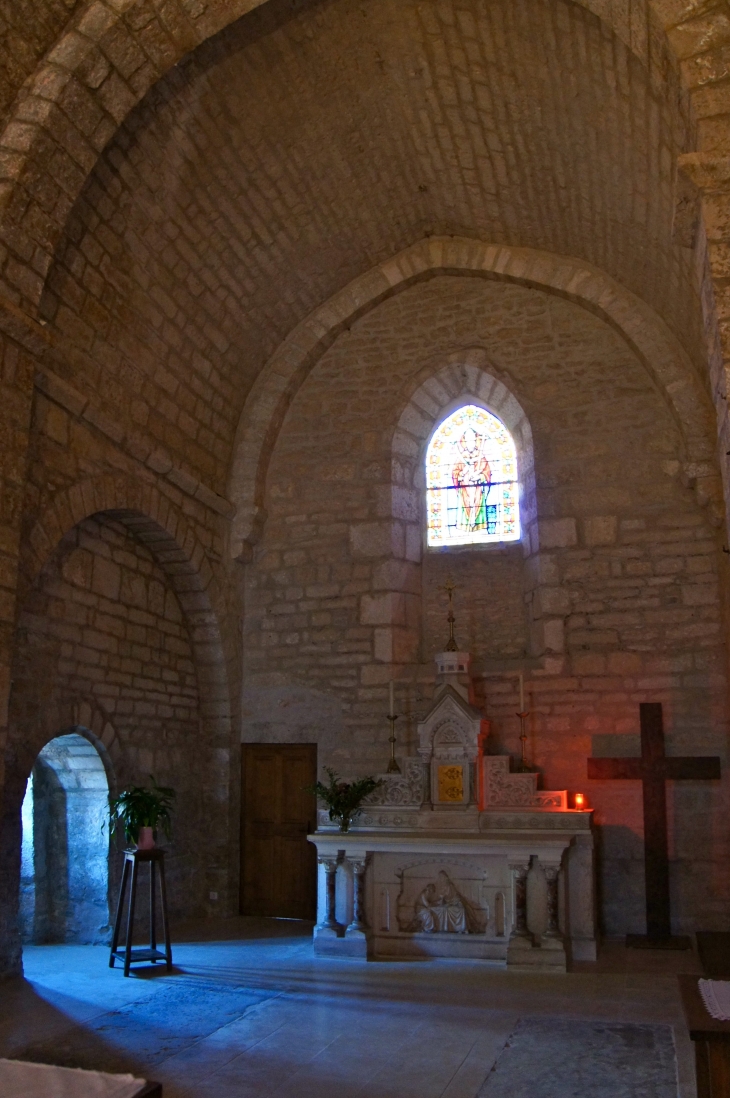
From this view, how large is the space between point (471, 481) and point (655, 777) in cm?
325

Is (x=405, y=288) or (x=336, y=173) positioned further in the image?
(x=405, y=288)

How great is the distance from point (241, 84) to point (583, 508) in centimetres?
437

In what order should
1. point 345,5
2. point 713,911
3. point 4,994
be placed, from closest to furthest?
point 4,994 < point 345,5 < point 713,911

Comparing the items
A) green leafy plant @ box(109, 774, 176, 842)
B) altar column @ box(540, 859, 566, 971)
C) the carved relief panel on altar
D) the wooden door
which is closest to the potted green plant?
green leafy plant @ box(109, 774, 176, 842)

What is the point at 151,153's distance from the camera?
22.3 ft

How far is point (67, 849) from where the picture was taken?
736cm

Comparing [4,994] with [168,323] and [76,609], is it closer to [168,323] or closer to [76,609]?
[76,609]

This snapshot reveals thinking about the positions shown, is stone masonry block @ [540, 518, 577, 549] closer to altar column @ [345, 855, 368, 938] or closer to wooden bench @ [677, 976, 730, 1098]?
altar column @ [345, 855, 368, 938]

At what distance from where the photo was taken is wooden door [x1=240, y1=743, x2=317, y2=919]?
8.62 meters

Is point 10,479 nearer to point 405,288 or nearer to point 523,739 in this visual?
point 523,739

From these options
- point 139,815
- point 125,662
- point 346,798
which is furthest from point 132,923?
point 125,662

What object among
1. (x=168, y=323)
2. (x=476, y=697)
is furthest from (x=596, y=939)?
(x=168, y=323)

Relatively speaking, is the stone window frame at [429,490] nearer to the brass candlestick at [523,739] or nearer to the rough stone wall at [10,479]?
→ the brass candlestick at [523,739]

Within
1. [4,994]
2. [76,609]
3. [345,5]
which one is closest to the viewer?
[4,994]
